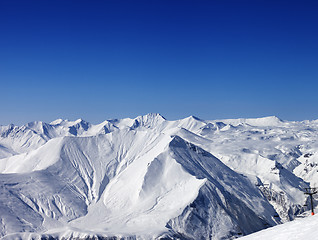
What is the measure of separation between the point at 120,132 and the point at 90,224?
3019 inches

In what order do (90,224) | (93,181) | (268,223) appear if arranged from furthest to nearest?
(93,181), (268,223), (90,224)

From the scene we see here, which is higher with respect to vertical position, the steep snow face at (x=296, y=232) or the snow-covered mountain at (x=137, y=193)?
the steep snow face at (x=296, y=232)

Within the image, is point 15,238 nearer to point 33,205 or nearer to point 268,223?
point 33,205

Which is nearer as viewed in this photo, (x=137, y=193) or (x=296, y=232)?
(x=296, y=232)

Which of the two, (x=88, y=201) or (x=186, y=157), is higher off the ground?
(x=186, y=157)

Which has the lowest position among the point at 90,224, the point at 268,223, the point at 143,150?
the point at 268,223

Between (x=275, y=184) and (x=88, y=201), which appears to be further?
(x=275, y=184)

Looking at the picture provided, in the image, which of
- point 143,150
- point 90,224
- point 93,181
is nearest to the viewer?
point 90,224

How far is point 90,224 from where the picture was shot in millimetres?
102250

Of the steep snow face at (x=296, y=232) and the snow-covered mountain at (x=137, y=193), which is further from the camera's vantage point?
the snow-covered mountain at (x=137, y=193)

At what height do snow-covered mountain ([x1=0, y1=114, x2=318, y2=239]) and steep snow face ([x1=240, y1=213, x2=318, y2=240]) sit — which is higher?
steep snow face ([x1=240, y1=213, x2=318, y2=240])

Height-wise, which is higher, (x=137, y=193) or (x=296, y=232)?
(x=296, y=232)

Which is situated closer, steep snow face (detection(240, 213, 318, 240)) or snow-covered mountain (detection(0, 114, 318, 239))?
steep snow face (detection(240, 213, 318, 240))

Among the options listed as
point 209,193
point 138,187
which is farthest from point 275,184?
point 138,187
